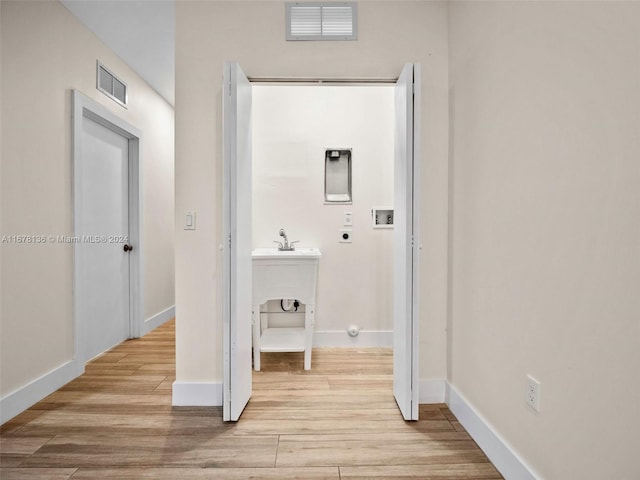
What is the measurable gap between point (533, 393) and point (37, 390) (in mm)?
2614

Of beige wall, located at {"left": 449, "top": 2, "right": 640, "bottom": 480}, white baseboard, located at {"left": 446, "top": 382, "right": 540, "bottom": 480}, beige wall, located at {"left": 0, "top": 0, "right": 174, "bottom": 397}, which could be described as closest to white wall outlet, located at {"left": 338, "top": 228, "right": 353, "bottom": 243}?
beige wall, located at {"left": 449, "top": 2, "right": 640, "bottom": 480}

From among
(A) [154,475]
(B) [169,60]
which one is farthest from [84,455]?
(B) [169,60]

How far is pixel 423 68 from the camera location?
6.77 feet

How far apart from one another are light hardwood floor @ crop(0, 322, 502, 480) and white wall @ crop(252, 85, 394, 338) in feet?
2.52

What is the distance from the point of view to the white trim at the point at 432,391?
207cm

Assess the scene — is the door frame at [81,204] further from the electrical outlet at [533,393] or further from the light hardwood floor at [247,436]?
the electrical outlet at [533,393]

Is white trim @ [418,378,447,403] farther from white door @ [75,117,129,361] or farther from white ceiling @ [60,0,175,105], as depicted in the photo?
white ceiling @ [60,0,175,105]

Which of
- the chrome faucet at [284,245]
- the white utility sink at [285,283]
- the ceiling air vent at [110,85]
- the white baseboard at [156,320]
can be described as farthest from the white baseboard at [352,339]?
the ceiling air vent at [110,85]

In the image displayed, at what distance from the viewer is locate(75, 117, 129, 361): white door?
8.98ft

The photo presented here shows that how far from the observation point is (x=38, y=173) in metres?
2.11

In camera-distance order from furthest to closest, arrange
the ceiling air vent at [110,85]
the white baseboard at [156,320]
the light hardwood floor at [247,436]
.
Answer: the white baseboard at [156,320], the ceiling air vent at [110,85], the light hardwood floor at [247,436]

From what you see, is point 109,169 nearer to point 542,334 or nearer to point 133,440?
point 133,440

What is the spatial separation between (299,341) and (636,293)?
217 cm

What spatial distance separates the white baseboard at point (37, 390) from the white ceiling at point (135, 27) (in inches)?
94.1
